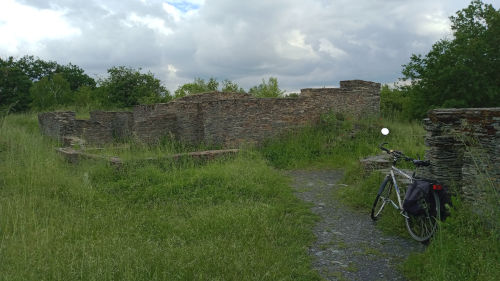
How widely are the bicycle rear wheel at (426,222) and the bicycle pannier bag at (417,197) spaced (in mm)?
66

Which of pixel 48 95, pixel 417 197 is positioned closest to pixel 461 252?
pixel 417 197

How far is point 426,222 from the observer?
165 inches

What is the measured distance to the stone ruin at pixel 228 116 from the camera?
37.4 ft

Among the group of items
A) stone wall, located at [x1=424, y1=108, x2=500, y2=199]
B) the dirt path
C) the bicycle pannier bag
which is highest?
stone wall, located at [x1=424, y1=108, x2=500, y2=199]

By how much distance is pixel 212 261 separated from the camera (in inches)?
139

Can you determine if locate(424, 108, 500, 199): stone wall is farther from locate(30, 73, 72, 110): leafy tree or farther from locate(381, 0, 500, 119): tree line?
locate(30, 73, 72, 110): leafy tree

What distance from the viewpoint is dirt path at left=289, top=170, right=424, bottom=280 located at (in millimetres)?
3598

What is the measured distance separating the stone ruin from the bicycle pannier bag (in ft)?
24.7

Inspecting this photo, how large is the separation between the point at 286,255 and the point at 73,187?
4.34m

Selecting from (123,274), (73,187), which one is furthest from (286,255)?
(73,187)

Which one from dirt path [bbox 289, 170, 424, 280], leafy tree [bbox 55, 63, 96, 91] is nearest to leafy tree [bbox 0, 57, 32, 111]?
leafy tree [bbox 55, 63, 96, 91]

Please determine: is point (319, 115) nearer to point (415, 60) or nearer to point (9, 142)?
point (9, 142)

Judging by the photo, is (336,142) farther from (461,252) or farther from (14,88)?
(14,88)

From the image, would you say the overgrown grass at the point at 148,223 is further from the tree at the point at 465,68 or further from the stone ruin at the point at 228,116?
the tree at the point at 465,68
